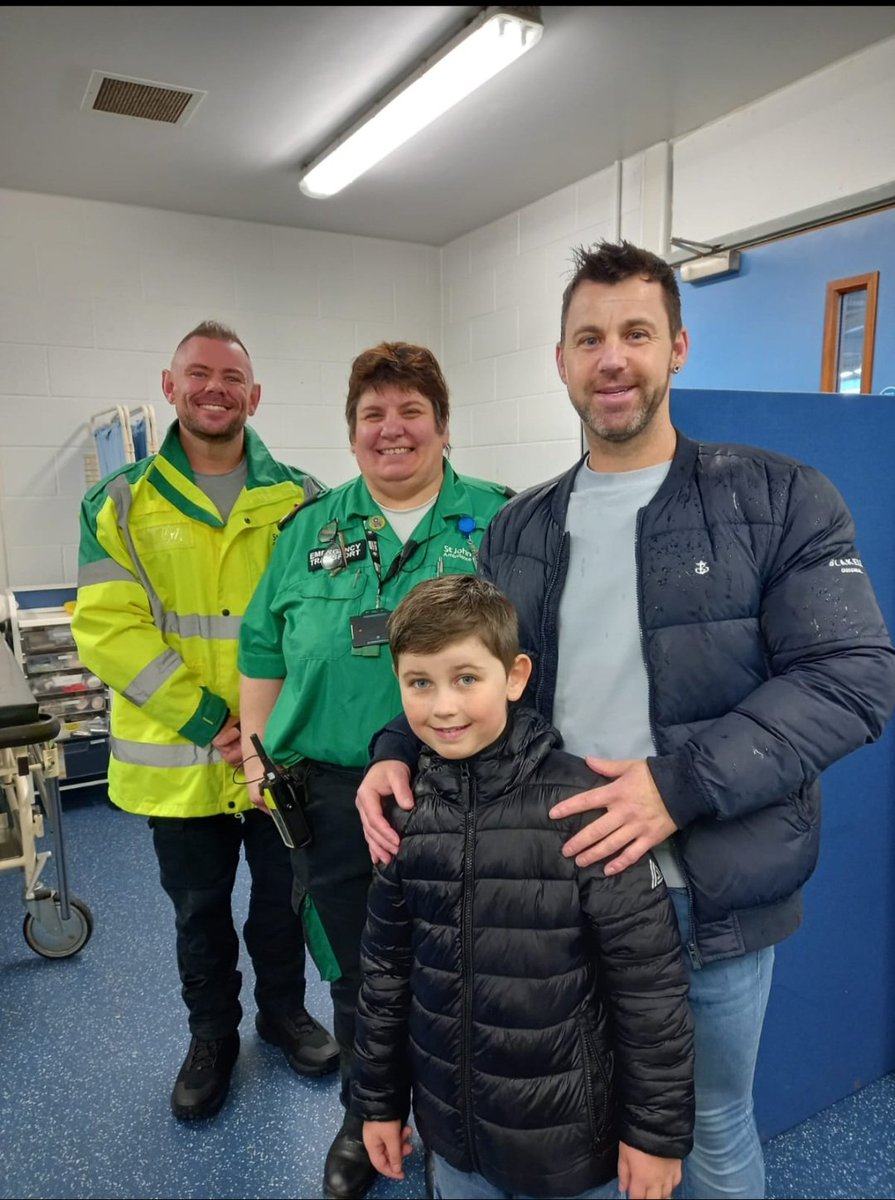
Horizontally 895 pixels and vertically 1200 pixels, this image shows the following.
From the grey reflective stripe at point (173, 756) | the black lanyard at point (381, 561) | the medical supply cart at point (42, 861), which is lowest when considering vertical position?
the medical supply cart at point (42, 861)

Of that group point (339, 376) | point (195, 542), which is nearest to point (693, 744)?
point (195, 542)

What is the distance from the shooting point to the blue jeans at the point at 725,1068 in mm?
1150

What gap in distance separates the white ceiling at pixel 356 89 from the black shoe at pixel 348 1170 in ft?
9.68

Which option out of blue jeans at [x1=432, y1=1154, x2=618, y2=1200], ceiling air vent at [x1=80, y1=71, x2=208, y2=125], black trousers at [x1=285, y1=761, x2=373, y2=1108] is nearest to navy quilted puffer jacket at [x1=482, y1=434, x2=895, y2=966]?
blue jeans at [x1=432, y1=1154, x2=618, y2=1200]

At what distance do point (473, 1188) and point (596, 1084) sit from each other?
291mm

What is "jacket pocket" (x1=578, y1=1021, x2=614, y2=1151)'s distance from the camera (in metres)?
1.04

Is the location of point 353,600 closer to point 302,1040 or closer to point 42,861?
point 302,1040

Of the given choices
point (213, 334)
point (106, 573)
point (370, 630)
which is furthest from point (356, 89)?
point (370, 630)

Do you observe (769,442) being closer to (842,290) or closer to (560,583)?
(560,583)

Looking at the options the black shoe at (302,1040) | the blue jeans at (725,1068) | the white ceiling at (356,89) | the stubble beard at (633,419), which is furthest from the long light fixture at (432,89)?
the black shoe at (302,1040)

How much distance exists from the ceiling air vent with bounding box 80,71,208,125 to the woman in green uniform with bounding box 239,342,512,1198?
2.04m

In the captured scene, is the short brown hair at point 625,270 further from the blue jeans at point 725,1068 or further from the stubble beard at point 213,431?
the stubble beard at point 213,431

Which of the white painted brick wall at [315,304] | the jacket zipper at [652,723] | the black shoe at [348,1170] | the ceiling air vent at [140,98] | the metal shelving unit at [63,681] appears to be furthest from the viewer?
the metal shelving unit at [63,681]

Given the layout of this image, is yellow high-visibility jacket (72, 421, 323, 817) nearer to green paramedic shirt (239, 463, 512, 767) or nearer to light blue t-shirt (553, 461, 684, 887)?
green paramedic shirt (239, 463, 512, 767)
